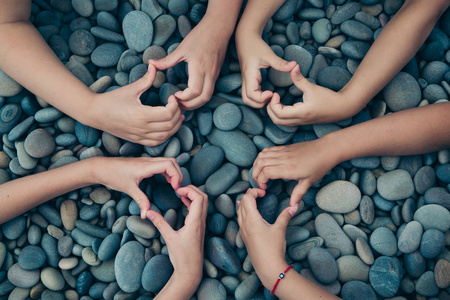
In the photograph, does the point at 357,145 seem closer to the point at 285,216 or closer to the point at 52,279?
the point at 285,216

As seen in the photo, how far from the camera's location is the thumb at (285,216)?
984 mm

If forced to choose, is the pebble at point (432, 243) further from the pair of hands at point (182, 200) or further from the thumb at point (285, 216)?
the pair of hands at point (182, 200)

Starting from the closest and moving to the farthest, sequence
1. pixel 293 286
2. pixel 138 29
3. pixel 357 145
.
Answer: pixel 293 286
pixel 357 145
pixel 138 29

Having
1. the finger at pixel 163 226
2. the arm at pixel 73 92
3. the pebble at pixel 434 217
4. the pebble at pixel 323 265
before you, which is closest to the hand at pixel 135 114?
the arm at pixel 73 92

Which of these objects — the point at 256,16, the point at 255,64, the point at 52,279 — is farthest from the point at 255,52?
the point at 52,279

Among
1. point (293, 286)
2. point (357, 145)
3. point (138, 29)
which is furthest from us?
point (138, 29)

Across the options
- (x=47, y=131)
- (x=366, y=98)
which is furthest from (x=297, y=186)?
(x=47, y=131)

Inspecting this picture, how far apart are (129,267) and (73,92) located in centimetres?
54

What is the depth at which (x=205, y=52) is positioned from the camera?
1061mm

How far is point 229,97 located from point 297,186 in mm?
358

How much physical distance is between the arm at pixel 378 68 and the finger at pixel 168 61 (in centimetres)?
31

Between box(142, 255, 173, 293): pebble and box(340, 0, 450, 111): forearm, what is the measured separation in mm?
731

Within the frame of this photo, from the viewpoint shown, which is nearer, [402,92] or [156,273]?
[156,273]

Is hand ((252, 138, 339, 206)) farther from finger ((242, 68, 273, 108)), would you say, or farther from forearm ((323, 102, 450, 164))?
finger ((242, 68, 273, 108))
